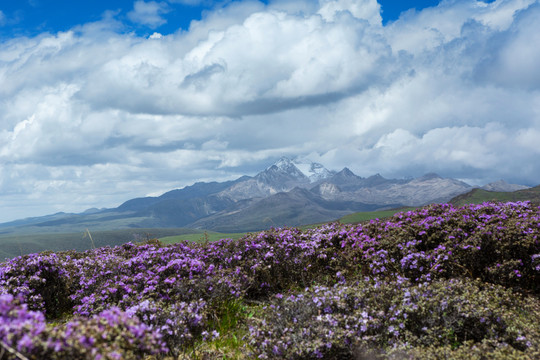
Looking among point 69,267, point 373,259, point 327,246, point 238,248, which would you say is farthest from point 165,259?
point 373,259

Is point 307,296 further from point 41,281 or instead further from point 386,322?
point 41,281

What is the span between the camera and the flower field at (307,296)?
3457 millimetres

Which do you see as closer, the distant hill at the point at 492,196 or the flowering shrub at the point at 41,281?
the flowering shrub at the point at 41,281

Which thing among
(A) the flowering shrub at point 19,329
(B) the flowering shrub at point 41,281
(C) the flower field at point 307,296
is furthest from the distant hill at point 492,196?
(A) the flowering shrub at point 19,329

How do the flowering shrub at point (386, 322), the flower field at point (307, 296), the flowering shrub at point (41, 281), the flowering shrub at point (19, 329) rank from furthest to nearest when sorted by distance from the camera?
the flowering shrub at point (41, 281) → the flowering shrub at point (386, 322) → the flower field at point (307, 296) → the flowering shrub at point (19, 329)

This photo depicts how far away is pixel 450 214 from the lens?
9.93 metres

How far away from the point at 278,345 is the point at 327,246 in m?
5.76

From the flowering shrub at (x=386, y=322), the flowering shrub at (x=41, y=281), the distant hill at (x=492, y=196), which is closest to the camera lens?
the flowering shrub at (x=386, y=322)

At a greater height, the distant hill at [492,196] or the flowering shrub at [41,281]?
the flowering shrub at [41,281]

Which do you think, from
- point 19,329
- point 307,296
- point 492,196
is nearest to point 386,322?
point 307,296

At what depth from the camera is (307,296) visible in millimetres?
6605

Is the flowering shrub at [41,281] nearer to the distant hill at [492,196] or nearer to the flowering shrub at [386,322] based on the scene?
the flowering shrub at [386,322]

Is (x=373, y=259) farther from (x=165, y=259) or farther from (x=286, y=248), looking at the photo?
(x=165, y=259)

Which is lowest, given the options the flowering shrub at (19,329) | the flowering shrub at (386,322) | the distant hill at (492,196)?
the distant hill at (492,196)
